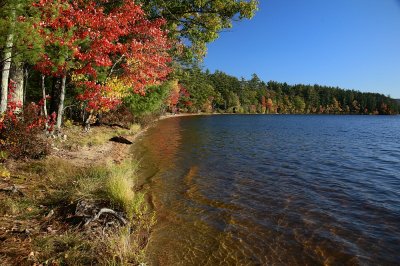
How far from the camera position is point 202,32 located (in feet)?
59.1

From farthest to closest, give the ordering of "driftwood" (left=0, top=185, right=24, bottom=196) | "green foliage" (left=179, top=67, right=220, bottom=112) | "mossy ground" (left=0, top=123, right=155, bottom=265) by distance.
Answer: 1. "green foliage" (left=179, top=67, right=220, bottom=112)
2. "driftwood" (left=0, top=185, right=24, bottom=196)
3. "mossy ground" (left=0, top=123, right=155, bottom=265)

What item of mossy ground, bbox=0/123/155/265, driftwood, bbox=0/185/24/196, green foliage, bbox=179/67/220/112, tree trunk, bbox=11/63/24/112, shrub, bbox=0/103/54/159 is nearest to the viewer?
mossy ground, bbox=0/123/155/265

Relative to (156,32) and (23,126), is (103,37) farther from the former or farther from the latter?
(23,126)

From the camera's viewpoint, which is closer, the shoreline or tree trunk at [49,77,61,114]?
the shoreline

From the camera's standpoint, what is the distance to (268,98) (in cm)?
16588

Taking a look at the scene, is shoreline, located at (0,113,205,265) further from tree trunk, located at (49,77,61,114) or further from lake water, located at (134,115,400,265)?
tree trunk, located at (49,77,61,114)

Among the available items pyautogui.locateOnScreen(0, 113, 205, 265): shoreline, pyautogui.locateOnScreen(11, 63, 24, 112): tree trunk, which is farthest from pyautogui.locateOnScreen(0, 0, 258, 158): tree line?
pyautogui.locateOnScreen(0, 113, 205, 265): shoreline

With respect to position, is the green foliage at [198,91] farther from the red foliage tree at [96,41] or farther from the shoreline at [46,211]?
the shoreline at [46,211]

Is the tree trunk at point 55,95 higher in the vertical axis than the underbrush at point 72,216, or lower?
higher

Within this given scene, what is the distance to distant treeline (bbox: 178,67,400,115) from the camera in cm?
11156

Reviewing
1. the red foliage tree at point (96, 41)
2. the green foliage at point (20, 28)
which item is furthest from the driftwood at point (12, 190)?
the red foliage tree at point (96, 41)

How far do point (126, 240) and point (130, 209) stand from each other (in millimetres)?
2174

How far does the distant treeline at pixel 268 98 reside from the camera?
366 feet

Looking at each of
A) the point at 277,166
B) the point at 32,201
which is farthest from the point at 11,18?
the point at 277,166
